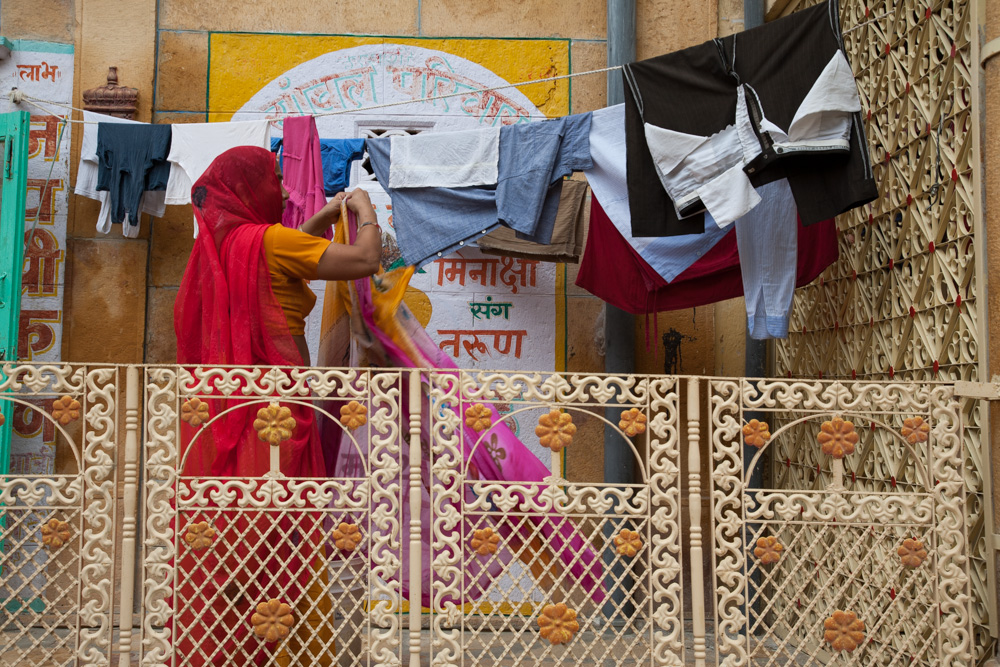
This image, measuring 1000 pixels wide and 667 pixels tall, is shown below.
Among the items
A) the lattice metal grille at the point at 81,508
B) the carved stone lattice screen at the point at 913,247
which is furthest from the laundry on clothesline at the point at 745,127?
the lattice metal grille at the point at 81,508

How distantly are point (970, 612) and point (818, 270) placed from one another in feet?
5.65

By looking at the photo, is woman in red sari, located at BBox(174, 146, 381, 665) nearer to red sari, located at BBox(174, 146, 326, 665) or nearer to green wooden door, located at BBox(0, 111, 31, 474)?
red sari, located at BBox(174, 146, 326, 665)

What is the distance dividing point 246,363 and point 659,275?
2035mm

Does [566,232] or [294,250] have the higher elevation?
[566,232]

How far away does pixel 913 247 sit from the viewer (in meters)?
3.68

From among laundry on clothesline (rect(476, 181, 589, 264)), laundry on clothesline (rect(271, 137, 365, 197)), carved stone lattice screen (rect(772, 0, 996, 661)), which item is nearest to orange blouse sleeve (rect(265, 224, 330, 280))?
laundry on clothesline (rect(271, 137, 365, 197))

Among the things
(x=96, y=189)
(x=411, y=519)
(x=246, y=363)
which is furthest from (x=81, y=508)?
(x=96, y=189)

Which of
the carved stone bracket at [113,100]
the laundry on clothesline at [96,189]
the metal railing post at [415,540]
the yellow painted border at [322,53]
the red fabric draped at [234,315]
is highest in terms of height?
the yellow painted border at [322,53]

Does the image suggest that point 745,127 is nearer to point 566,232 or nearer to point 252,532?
point 566,232

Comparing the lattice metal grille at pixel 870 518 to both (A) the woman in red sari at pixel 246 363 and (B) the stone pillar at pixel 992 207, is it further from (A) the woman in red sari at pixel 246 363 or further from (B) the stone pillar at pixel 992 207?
(A) the woman in red sari at pixel 246 363

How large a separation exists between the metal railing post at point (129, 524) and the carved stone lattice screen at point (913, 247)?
3004mm

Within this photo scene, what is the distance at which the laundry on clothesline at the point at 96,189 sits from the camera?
464 centimetres

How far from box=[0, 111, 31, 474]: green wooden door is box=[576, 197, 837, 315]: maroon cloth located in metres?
2.88

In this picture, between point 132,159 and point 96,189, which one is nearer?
point 132,159
